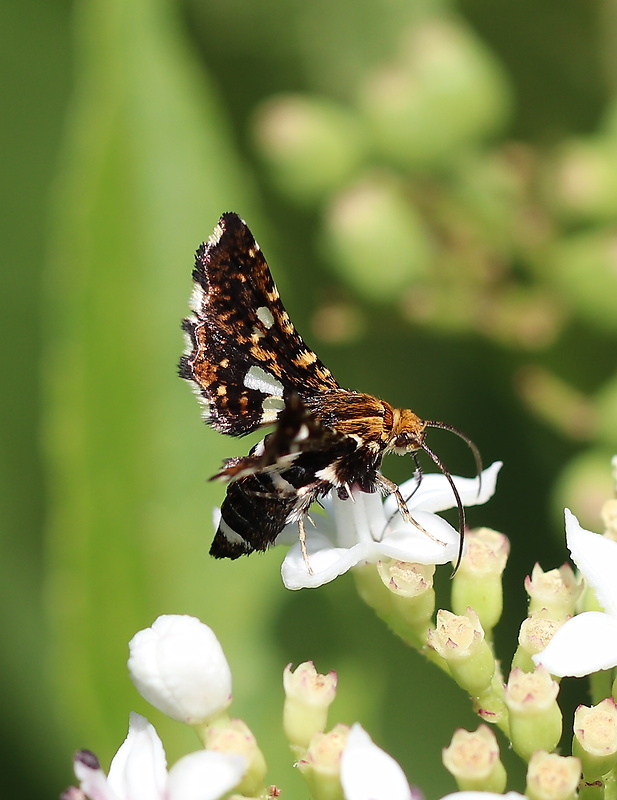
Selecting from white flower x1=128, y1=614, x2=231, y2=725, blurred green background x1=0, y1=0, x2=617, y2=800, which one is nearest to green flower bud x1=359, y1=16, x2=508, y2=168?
blurred green background x1=0, y1=0, x2=617, y2=800

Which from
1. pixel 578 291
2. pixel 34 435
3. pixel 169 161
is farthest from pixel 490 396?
pixel 34 435

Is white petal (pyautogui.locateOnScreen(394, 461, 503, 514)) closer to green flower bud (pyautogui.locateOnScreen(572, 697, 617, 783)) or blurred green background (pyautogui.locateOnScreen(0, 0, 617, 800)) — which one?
green flower bud (pyautogui.locateOnScreen(572, 697, 617, 783))

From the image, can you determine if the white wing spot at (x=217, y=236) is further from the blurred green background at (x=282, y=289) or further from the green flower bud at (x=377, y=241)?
the green flower bud at (x=377, y=241)

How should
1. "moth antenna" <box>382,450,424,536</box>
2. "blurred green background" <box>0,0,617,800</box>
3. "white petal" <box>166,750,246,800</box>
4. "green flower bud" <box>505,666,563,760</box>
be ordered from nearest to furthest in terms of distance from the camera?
1. "white petal" <box>166,750,246,800</box>
2. "green flower bud" <box>505,666,563,760</box>
3. "moth antenna" <box>382,450,424,536</box>
4. "blurred green background" <box>0,0,617,800</box>

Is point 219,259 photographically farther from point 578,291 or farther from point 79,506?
point 578,291

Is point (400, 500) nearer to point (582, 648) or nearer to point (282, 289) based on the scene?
point (582, 648)

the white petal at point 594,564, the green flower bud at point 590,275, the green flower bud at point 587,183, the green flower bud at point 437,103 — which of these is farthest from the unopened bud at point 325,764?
the green flower bud at point 437,103
